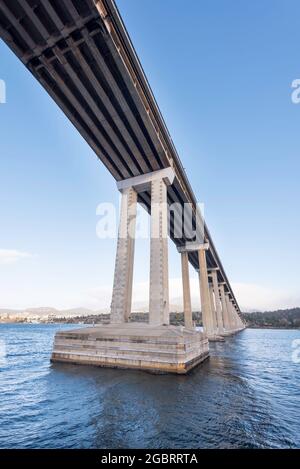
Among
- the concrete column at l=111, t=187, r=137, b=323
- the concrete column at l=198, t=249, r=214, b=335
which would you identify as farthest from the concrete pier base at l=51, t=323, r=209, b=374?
the concrete column at l=198, t=249, r=214, b=335

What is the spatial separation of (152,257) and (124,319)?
23.2 ft

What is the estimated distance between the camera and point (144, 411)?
8.69 m

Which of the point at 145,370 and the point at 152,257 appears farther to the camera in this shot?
the point at 152,257

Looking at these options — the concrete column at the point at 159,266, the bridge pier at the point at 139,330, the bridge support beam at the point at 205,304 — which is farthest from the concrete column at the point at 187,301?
the concrete column at the point at 159,266

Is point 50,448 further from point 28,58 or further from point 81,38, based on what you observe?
point 28,58

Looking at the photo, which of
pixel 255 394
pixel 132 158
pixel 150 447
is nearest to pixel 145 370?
pixel 255 394

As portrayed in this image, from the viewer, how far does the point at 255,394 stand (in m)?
12.0

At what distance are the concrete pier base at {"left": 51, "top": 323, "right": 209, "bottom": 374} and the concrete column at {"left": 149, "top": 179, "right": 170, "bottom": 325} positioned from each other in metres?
4.65

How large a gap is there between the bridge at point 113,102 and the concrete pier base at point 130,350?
91cm

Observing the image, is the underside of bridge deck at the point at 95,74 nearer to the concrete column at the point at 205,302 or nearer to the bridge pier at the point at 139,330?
the bridge pier at the point at 139,330

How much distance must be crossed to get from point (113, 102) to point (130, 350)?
69.2 ft

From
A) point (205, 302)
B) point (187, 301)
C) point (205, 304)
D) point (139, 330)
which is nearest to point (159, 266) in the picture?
point (139, 330)

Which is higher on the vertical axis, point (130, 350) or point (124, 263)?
point (124, 263)

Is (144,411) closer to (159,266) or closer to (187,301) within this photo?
(159,266)
